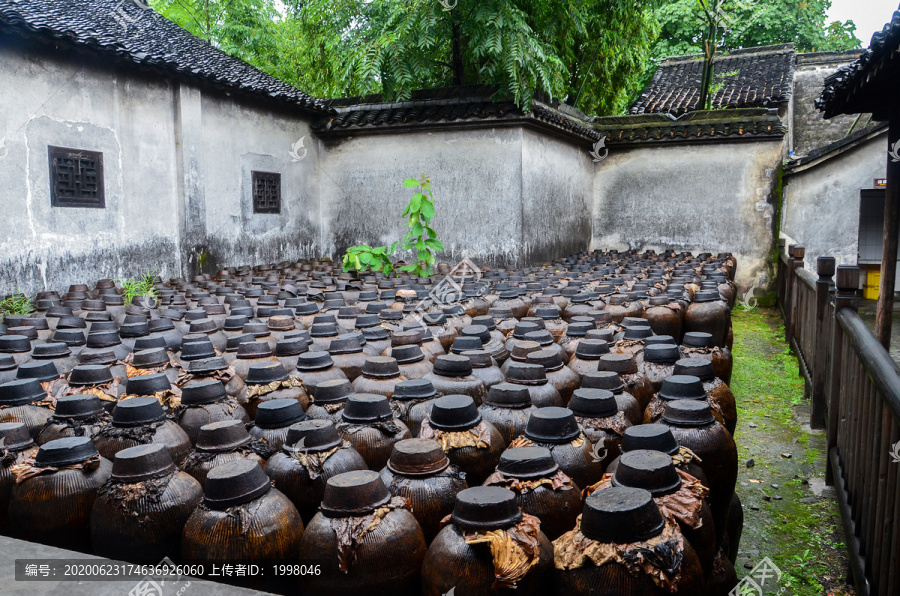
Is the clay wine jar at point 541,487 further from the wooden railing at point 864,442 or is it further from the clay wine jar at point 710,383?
the clay wine jar at point 710,383

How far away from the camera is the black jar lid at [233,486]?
2.34 meters

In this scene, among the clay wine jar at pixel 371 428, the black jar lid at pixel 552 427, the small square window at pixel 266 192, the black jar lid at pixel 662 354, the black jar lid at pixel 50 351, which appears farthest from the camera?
the small square window at pixel 266 192

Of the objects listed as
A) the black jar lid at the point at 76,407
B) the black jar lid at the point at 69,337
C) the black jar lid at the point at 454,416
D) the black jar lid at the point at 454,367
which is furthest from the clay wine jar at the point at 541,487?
the black jar lid at the point at 69,337

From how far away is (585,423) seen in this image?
3.13m

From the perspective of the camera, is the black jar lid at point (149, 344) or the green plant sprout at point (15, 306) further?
the green plant sprout at point (15, 306)

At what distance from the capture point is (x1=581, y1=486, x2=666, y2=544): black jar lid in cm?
200

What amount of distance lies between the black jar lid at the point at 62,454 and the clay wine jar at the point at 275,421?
687 mm

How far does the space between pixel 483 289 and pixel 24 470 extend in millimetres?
5365

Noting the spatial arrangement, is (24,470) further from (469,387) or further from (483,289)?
(483,289)

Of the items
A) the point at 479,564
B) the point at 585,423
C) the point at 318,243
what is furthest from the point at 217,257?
the point at 479,564

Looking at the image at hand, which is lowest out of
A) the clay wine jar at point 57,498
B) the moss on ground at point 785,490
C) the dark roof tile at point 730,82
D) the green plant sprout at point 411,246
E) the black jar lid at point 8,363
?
the moss on ground at point 785,490

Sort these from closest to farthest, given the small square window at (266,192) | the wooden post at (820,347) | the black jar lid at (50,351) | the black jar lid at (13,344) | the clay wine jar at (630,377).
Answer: the clay wine jar at (630,377) → the black jar lid at (50,351) → the black jar lid at (13,344) → the wooden post at (820,347) → the small square window at (266,192)

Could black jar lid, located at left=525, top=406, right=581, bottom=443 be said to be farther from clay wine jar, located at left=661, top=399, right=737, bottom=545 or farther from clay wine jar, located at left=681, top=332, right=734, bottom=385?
clay wine jar, located at left=681, top=332, right=734, bottom=385

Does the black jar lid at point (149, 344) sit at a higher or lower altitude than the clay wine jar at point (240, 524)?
higher
